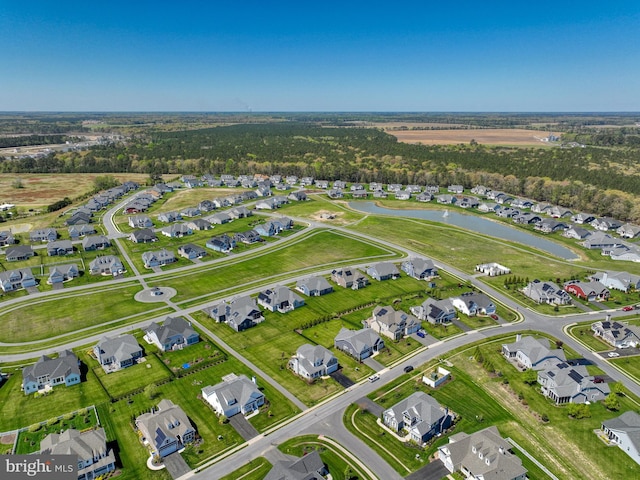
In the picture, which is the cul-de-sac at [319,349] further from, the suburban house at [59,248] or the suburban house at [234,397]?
the suburban house at [59,248]

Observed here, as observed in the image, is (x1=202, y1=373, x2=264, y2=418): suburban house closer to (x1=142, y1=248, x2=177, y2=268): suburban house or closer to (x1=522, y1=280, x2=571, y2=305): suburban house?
(x1=142, y1=248, x2=177, y2=268): suburban house

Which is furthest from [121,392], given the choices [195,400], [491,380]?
[491,380]

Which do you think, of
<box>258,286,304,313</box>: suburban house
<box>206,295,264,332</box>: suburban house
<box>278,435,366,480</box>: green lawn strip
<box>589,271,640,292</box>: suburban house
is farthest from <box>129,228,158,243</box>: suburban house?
<box>589,271,640,292</box>: suburban house

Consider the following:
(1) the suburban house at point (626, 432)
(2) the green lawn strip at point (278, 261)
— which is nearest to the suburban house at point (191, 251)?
(2) the green lawn strip at point (278, 261)

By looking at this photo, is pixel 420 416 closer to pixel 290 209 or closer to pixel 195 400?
pixel 195 400

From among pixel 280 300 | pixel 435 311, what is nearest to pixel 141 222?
pixel 280 300

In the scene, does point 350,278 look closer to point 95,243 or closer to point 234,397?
point 234,397
